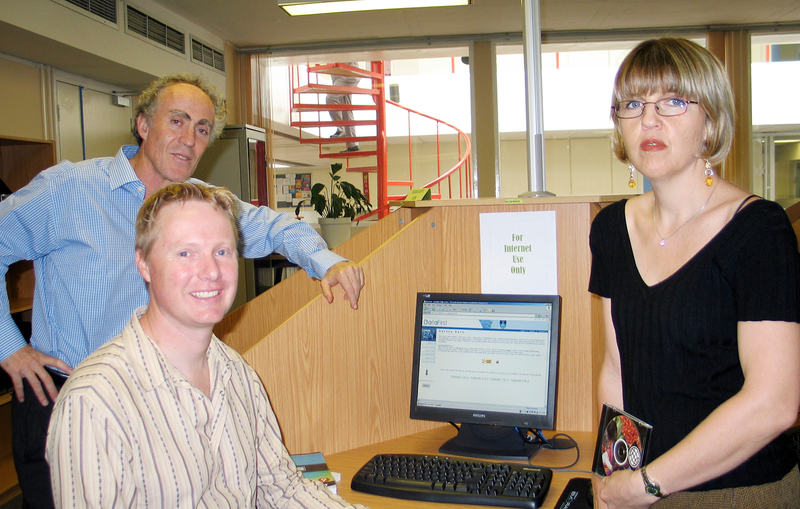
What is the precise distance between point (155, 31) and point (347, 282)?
4035 mm

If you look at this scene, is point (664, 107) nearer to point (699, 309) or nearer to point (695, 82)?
point (695, 82)

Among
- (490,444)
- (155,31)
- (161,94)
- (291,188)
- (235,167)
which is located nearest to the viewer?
(490,444)

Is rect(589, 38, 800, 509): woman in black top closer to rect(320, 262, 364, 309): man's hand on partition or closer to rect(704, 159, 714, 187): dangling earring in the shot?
rect(704, 159, 714, 187): dangling earring

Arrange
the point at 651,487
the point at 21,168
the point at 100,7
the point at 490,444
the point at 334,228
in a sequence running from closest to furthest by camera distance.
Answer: the point at 651,487
the point at 490,444
the point at 21,168
the point at 100,7
the point at 334,228

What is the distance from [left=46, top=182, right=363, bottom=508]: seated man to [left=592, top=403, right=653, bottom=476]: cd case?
523 mm

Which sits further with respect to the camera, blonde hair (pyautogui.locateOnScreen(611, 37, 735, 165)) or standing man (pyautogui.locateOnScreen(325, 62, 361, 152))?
standing man (pyautogui.locateOnScreen(325, 62, 361, 152))

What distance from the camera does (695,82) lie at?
3.30 ft

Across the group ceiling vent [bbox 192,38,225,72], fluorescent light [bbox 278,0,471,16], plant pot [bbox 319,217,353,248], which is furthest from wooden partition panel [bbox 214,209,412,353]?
ceiling vent [bbox 192,38,225,72]

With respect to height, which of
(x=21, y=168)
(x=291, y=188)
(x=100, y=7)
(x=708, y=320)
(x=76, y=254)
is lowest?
(x=708, y=320)

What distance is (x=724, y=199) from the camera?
101 centimetres

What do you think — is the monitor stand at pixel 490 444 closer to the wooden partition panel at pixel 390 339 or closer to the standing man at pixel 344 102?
the wooden partition panel at pixel 390 339

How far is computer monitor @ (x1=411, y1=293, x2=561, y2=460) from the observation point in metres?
1.48

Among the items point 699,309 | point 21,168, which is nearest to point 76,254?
point 699,309

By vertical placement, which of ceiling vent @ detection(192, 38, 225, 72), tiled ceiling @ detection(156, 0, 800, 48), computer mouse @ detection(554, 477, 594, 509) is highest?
tiled ceiling @ detection(156, 0, 800, 48)
